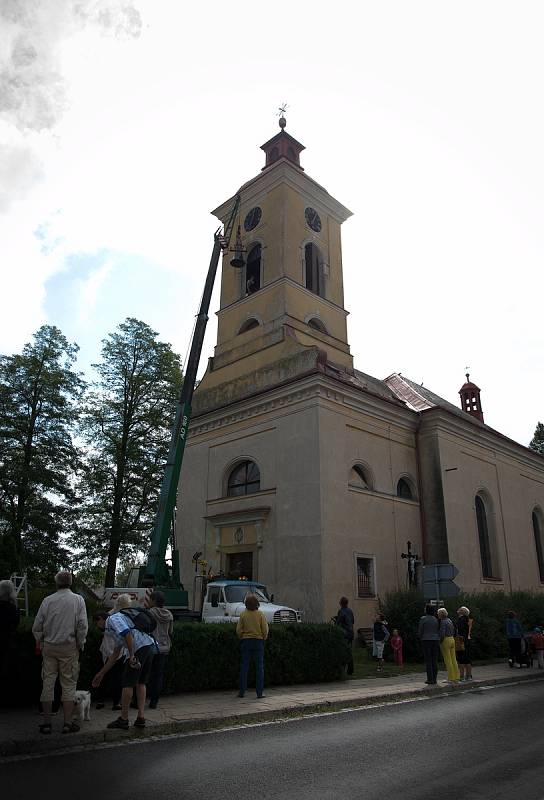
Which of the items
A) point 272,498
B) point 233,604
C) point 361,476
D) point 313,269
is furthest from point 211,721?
point 313,269

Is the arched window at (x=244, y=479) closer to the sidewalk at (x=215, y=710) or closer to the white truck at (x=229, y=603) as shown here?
the white truck at (x=229, y=603)

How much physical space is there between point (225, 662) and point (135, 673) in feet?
13.1

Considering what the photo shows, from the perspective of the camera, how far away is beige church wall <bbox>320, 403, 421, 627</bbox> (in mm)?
19453

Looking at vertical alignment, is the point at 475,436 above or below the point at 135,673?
above

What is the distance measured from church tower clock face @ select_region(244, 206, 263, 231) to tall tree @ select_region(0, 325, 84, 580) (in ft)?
Result: 35.8

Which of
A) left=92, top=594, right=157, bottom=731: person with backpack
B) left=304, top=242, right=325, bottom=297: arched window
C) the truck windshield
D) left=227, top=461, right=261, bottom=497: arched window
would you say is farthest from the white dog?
left=304, top=242, right=325, bottom=297: arched window

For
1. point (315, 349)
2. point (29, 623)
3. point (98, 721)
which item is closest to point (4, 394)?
point (315, 349)

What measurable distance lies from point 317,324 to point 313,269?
3087 millimetres

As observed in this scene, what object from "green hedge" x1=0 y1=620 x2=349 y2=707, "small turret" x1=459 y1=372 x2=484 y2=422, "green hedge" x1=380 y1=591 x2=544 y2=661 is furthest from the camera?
"small turret" x1=459 y1=372 x2=484 y2=422

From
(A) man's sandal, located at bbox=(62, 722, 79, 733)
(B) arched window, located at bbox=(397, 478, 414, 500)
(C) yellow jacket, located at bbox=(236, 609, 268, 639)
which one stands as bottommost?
(A) man's sandal, located at bbox=(62, 722, 79, 733)

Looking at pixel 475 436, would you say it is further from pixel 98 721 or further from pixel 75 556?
pixel 98 721

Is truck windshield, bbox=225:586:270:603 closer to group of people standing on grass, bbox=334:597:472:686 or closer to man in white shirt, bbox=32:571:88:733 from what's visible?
group of people standing on grass, bbox=334:597:472:686

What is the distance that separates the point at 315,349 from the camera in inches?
858

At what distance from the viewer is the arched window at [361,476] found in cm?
2189
